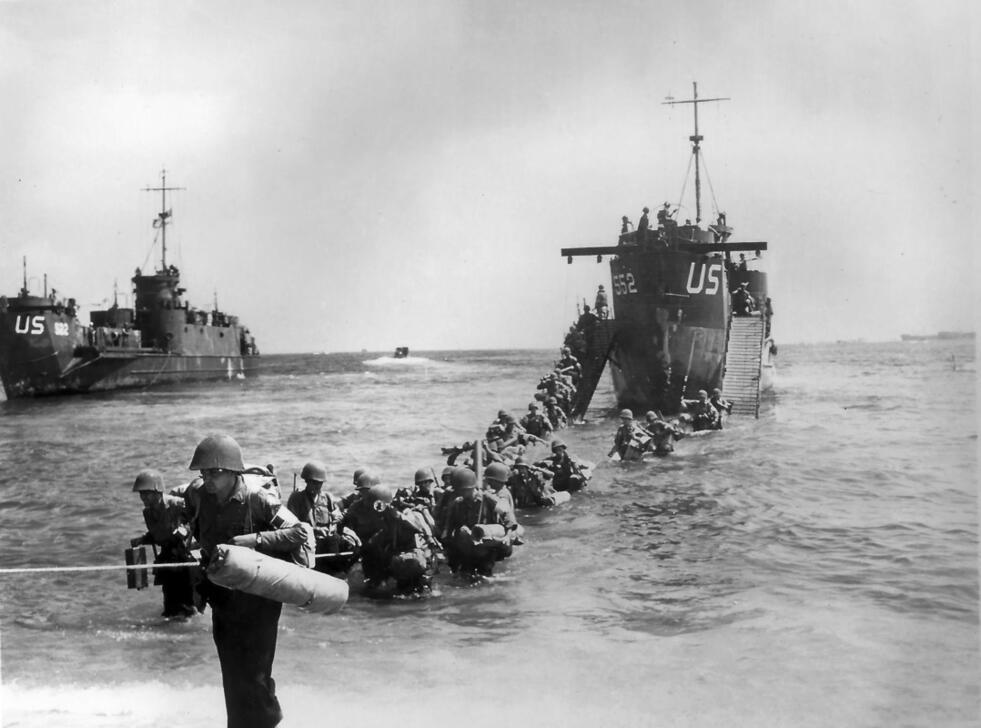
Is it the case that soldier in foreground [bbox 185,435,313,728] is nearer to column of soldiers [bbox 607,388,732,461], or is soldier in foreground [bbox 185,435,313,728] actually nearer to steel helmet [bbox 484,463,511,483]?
steel helmet [bbox 484,463,511,483]

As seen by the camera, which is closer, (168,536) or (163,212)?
(168,536)

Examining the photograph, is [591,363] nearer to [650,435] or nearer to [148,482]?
[650,435]

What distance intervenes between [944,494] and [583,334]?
8.57 m

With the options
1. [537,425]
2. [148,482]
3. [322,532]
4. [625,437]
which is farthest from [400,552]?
[537,425]

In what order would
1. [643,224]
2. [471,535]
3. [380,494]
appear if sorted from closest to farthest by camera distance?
1. [380,494]
2. [471,535]
3. [643,224]

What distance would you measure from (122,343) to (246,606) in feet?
16.8

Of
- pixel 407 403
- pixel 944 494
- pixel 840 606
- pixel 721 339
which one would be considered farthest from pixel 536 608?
pixel 721 339

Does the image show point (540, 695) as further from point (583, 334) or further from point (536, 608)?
point (583, 334)

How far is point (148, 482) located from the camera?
449cm

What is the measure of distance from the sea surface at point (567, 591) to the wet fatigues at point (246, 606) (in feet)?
2.38

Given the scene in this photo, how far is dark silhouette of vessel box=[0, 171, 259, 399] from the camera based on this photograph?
21.5 feet

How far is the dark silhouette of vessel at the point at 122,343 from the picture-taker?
258 inches

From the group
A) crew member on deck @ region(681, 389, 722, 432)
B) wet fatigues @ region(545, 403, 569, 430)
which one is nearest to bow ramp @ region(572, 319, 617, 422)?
wet fatigues @ region(545, 403, 569, 430)

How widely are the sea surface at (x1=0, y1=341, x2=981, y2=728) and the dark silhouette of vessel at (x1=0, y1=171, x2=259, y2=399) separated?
266mm
